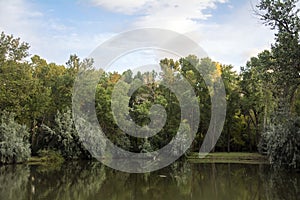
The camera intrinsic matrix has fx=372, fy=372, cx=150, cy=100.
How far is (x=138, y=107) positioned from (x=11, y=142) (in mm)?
11452

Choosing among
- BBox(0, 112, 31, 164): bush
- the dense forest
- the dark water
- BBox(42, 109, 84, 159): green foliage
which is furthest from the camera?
BBox(42, 109, 84, 159): green foliage

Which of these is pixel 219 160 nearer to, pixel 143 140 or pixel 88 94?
pixel 143 140

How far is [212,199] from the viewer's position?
12086 mm

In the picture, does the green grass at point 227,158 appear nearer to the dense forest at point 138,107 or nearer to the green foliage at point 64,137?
the dense forest at point 138,107

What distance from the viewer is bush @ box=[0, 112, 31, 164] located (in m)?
25.3

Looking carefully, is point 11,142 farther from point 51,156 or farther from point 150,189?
point 150,189

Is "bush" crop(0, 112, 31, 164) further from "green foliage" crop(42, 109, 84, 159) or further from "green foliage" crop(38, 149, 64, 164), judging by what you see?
"green foliage" crop(42, 109, 84, 159)

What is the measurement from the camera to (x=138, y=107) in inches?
1294

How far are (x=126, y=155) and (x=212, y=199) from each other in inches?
882

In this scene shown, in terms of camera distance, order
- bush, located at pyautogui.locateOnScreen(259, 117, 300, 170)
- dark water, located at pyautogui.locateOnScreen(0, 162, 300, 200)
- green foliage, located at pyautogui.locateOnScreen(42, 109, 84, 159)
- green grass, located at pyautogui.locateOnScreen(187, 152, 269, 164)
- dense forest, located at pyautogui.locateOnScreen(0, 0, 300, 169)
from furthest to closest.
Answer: green grass, located at pyautogui.locateOnScreen(187, 152, 269, 164)
green foliage, located at pyautogui.locateOnScreen(42, 109, 84, 159)
dense forest, located at pyautogui.locateOnScreen(0, 0, 300, 169)
bush, located at pyautogui.locateOnScreen(259, 117, 300, 170)
dark water, located at pyautogui.locateOnScreen(0, 162, 300, 200)

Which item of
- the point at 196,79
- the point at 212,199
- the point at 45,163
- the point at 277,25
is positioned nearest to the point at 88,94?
the point at 45,163

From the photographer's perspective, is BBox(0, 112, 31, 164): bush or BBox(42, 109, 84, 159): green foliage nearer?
BBox(0, 112, 31, 164): bush

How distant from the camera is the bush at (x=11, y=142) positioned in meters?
25.3

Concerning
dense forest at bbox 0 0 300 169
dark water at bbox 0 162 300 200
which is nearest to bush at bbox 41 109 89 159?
dense forest at bbox 0 0 300 169
